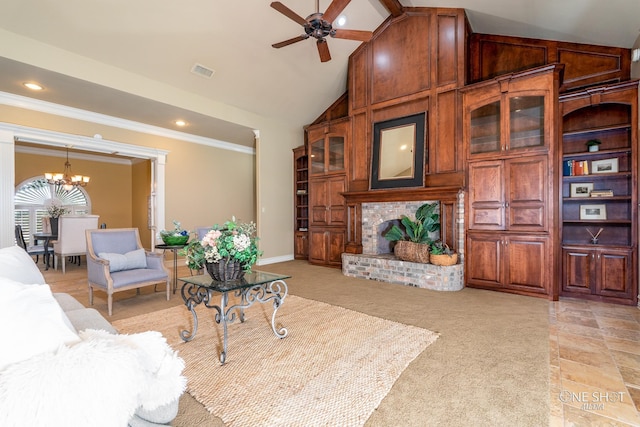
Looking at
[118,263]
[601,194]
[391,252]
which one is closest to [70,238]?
[118,263]

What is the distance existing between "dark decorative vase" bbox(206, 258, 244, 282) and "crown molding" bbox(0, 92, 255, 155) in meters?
4.45

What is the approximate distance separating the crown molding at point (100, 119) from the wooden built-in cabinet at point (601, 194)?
6.45 m

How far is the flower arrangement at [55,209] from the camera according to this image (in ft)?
24.3

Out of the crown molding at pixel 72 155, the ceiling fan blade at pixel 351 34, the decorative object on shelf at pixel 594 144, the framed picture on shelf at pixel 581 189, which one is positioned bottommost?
the framed picture on shelf at pixel 581 189

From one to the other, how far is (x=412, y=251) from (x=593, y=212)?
2348 millimetres

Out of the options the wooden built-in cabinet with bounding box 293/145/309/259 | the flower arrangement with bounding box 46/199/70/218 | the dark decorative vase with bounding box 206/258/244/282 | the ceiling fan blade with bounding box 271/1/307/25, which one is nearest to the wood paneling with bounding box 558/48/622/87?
the ceiling fan blade with bounding box 271/1/307/25

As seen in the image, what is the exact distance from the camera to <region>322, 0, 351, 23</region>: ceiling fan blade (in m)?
3.26

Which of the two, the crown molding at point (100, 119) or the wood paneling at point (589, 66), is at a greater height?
the wood paneling at point (589, 66)

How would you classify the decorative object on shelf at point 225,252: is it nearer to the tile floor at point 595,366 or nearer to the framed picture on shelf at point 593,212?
the tile floor at point 595,366

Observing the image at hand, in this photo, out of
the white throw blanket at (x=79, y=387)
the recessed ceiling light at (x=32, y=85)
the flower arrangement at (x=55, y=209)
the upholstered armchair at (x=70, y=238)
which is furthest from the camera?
the flower arrangement at (x=55, y=209)

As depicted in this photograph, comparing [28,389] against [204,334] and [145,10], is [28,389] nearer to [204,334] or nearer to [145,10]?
[204,334]

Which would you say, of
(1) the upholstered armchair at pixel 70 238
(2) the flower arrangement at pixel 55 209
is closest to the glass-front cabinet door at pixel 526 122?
(1) the upholstered armchair at pixel 70 238

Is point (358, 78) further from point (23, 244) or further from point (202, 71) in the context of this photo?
point (23, 244)

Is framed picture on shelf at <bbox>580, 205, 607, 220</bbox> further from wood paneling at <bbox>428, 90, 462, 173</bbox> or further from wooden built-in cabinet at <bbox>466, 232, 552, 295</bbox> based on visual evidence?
wood paneling at <bbox>428, 90, 462, 173</bbox>
